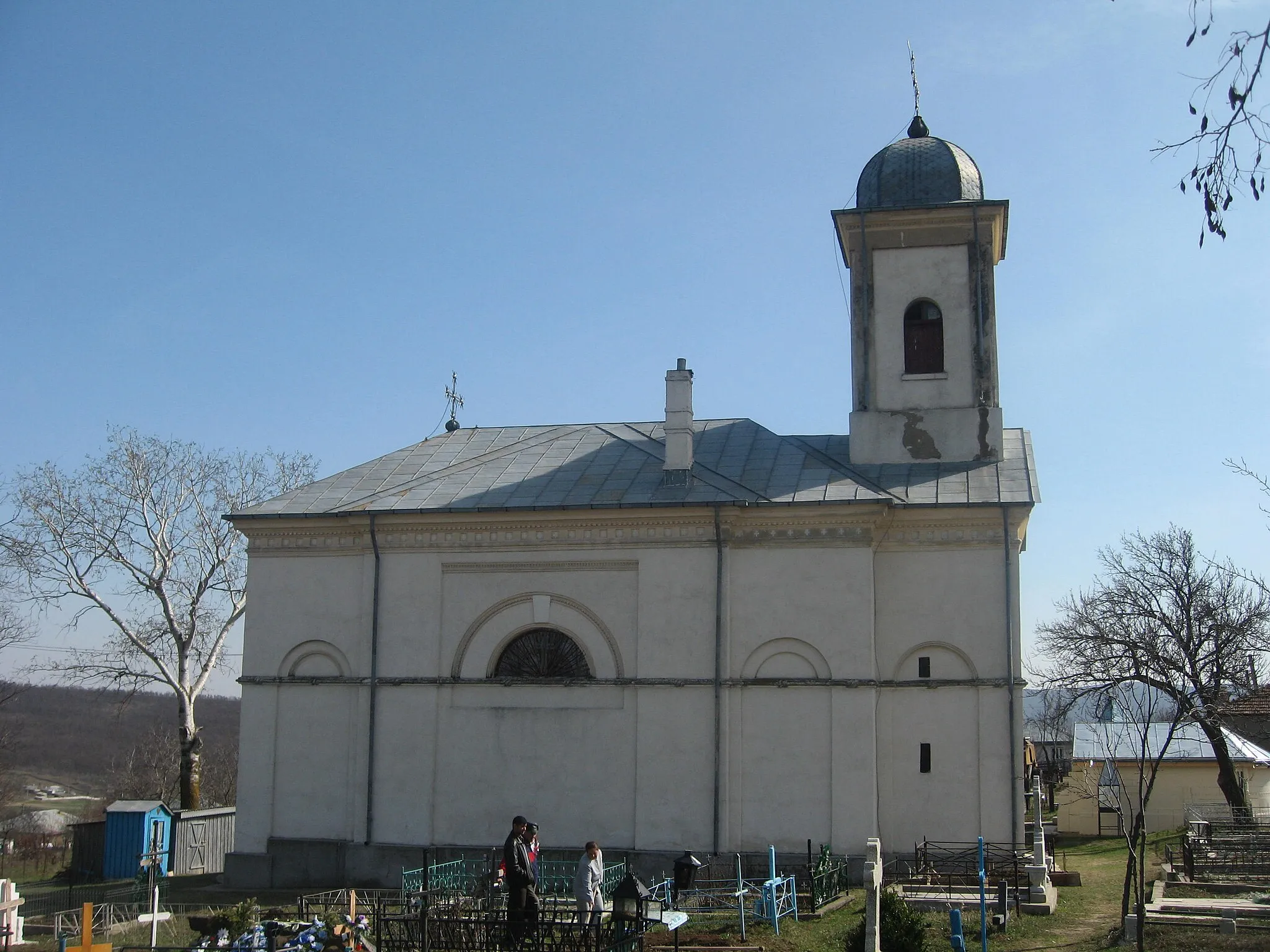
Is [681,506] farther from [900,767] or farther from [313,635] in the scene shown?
[313,635]

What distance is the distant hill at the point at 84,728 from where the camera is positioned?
86.1m

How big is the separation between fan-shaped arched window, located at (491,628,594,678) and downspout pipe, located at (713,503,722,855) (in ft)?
7.26

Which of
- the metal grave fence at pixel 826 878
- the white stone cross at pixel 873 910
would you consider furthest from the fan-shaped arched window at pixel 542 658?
the white stone cross at pixel 873 910

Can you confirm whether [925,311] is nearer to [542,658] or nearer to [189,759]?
[542,658]

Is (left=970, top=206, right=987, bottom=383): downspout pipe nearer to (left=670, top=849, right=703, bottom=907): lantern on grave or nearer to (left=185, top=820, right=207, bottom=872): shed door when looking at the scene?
(left=670, top=849, right=703, bottom=907): lantern on grave

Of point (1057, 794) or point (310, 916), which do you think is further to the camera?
point (1057, 794)

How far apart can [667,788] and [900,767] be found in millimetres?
3819

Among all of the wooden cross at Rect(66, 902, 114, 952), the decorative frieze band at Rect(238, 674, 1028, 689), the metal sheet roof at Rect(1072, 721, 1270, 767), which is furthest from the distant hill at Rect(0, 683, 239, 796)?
the wooden cross at Rect(66, 902, 114, 952)

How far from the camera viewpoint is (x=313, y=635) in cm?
2231

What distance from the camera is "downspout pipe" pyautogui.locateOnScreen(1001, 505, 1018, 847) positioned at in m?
20.0

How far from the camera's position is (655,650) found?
20.9 m

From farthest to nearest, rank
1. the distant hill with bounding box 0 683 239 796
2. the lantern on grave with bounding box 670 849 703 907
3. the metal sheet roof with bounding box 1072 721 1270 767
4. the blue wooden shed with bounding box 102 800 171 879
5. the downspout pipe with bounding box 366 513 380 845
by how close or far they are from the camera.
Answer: the distant hill with bounding box 0 683 239 796
the metal sheet roof with bounding box 1072 721 1270 767
the blue wooden shed with bounding box 102 800 171 879
the downspout pipe with bounding box 366 513 380 845
the lantern on grave with bounding box 670 849 703 907

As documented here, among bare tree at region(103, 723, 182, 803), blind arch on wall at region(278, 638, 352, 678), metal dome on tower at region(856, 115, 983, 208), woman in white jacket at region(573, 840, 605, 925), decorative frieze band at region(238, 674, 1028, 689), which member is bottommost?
bare tree at region(103, 723, 182, 803)

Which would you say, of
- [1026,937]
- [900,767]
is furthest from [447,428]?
[1026,937]
